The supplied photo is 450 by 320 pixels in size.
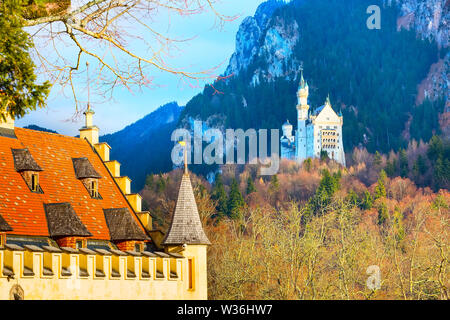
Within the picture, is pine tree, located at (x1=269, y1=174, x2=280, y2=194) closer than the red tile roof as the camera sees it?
No

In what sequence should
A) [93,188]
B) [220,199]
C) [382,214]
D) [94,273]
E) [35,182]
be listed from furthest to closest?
[220,199], [382,214], [93,188], [35,182], [94,273]

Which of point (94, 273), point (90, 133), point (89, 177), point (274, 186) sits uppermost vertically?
point (90, 133)

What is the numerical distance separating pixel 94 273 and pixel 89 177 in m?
8.49

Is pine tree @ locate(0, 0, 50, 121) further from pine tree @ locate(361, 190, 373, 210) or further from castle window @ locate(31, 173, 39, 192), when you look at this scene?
pine tree @ locate(361, 190, 373, 210)

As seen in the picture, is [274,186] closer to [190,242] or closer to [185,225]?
[185,225]

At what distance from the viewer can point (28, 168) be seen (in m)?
39.5

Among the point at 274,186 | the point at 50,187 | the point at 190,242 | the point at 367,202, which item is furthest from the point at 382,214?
the point at 50,187

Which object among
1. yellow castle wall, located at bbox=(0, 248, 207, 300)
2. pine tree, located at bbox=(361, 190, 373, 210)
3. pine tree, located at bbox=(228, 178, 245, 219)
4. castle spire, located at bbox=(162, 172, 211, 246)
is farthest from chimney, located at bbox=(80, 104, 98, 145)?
pine tree, located at bbox=(361, 190, 373, 210)

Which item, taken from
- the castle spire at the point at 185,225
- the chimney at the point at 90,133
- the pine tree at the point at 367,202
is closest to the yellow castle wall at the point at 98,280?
the castle spire at the point at 185,225

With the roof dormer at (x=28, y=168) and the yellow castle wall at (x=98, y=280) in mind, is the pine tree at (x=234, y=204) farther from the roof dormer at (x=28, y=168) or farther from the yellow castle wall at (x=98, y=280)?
the roof dormer at (x=28, y=168)

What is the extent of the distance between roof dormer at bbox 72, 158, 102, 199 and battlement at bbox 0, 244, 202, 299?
4919mm

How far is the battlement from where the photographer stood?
103 feet
